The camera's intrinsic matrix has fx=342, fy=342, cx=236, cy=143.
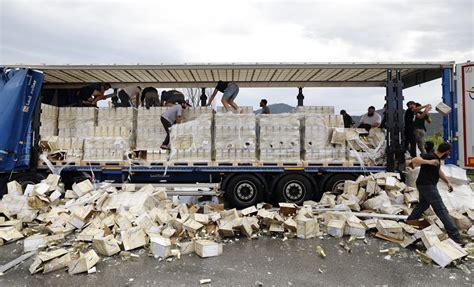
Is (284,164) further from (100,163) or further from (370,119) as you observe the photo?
(100,163)

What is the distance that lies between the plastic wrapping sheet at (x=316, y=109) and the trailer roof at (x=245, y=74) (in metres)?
0.88

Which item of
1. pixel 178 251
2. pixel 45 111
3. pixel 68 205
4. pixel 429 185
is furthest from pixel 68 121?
pixel 429 185

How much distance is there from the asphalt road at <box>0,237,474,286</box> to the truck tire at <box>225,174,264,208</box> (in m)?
2.51

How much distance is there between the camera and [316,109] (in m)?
8.85

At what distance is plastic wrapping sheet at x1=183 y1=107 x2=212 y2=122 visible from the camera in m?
8.95

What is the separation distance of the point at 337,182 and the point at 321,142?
1.03m

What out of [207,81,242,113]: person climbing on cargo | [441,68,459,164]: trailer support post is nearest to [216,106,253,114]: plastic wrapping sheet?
[207,81,242,113]: person climbing on cargo

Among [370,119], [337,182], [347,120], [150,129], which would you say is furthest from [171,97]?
[370,119]

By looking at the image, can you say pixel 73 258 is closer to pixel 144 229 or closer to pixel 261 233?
pixel 144 229

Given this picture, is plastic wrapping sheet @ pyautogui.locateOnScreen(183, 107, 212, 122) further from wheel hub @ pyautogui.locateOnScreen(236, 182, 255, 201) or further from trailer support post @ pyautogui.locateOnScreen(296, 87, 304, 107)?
trailer support post @ pyautogui.locateOnScreen(296, 87, 304, 107)

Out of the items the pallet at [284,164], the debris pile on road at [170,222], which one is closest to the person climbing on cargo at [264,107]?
the pallet at [284,164]

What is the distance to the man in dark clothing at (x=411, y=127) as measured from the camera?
8383 mm

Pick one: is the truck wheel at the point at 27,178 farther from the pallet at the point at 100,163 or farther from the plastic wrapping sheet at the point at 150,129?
the plastic wrapping sheet at the point at 150,129

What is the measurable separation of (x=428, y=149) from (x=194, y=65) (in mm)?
5223
